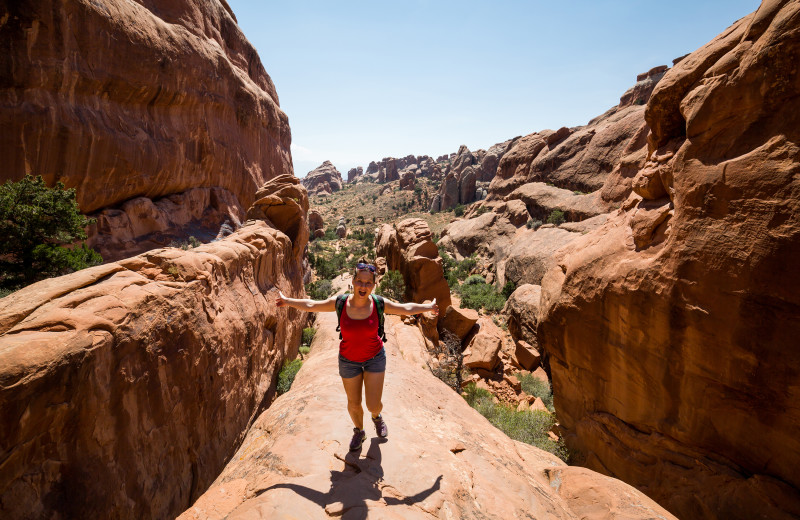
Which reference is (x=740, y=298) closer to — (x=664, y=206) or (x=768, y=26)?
(x=664, y=206)

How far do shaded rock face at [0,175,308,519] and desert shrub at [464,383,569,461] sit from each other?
6371 millimetres

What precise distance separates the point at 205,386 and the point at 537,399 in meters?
10.2

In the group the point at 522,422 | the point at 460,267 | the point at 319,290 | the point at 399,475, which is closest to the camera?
the point at 399,475

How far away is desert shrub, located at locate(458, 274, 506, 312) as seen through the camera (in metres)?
20.3

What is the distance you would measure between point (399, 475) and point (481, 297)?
18.1 meters

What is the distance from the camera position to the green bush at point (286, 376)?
9211mm

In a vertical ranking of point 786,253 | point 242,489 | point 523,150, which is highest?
point 523,150

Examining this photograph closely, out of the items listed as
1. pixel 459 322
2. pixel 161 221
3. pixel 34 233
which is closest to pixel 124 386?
pixel 34 233

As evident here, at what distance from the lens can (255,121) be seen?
91.1ft

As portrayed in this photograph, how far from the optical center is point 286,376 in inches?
373

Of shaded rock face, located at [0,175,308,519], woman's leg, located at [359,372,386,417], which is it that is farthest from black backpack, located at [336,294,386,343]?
shaded rock face, located at [0,175,308,519]

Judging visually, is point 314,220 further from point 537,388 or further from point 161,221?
point 537,388

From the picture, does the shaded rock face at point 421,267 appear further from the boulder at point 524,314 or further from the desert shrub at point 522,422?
the desert shrub at point 522,422

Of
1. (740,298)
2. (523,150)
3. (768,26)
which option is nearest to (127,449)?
(740,298)
